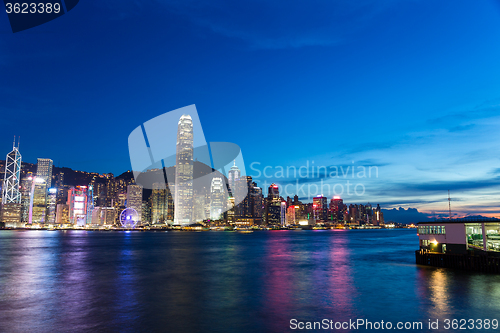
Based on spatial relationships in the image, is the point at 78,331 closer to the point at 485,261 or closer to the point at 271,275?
the point at 271,275

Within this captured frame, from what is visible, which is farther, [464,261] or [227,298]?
[464,261]

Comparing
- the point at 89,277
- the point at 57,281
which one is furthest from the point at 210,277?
the point at 57,281

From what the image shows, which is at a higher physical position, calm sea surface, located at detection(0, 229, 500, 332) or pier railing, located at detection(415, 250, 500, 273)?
pier railing, located at detection(415, 250, 500, 273)

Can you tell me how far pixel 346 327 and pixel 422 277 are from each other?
93.4 ft

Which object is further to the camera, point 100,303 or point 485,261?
point 485,261

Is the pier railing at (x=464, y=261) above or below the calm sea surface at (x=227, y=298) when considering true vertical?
above

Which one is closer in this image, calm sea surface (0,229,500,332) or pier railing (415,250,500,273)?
calm sea surface (0,229,500,332)

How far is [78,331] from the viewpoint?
2409 centimetres

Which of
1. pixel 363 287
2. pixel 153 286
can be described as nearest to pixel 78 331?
pixel 153 286

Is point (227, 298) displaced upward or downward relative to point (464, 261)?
downward

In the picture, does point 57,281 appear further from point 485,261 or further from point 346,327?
point 485,261

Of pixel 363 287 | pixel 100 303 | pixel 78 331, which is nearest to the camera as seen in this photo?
pixel 78 331

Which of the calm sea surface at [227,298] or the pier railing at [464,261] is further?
the pier railing at [464,261]

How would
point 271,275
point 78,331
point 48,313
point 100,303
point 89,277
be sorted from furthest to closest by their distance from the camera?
1. point 271,275
2. point 89,277
3. point 100,303
4. point 48,313
5. point 78,331
